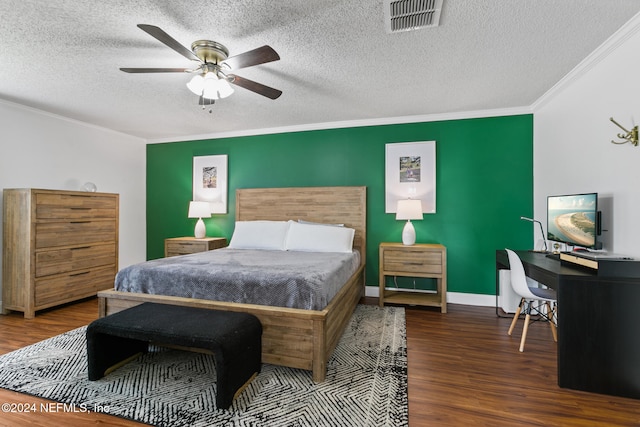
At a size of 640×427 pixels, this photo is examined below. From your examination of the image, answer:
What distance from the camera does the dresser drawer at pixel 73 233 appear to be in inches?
131

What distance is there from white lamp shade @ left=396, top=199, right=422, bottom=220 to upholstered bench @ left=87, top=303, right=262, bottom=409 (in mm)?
2303

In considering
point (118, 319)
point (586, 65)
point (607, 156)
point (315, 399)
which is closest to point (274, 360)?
point (315, 399)

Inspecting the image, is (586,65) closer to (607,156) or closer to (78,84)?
(607,156)

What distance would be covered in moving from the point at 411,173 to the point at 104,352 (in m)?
3.70

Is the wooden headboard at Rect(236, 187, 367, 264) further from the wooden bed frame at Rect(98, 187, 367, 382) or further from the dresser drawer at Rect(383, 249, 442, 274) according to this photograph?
the wooden bed frame at Rect(98, 187, 367, 382)

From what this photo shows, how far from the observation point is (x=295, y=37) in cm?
212

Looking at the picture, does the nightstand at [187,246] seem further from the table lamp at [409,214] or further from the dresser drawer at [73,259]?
the table lamp at [409,214]

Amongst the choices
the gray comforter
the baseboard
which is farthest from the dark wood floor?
the gray comforter

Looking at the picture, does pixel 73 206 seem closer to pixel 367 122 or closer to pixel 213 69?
pixel 213 69

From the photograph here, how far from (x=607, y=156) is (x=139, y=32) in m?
3.78

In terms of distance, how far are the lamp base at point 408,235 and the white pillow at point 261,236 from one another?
154cm

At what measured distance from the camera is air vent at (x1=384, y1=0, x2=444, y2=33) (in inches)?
69.0

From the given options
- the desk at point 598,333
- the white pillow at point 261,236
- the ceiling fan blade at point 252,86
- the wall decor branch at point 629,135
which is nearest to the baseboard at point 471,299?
the desk at point 598,333

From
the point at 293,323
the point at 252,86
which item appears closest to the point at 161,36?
the point at 252,86
